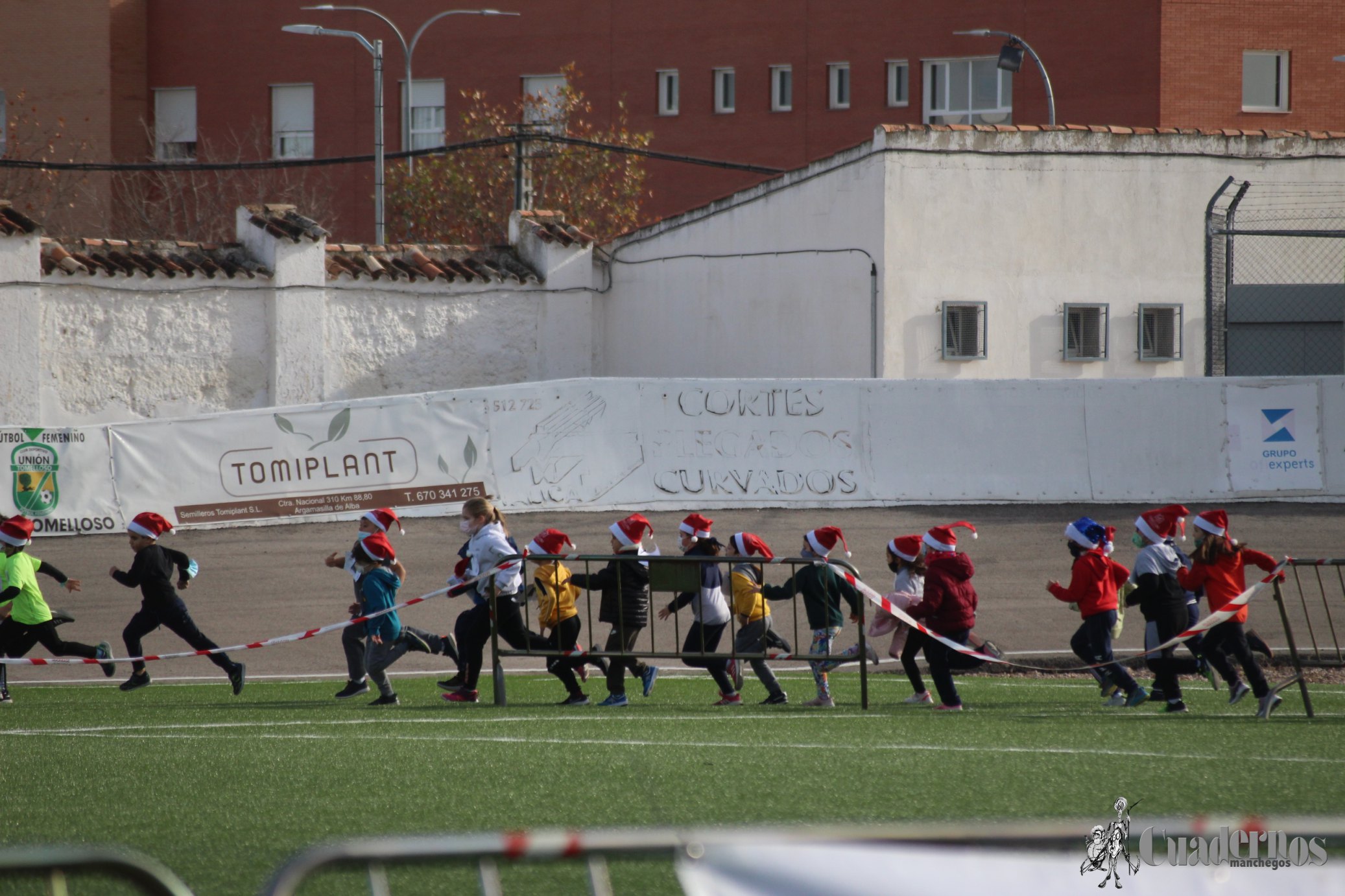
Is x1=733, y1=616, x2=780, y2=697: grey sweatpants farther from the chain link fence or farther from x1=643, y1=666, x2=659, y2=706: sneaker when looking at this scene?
the chain link fence

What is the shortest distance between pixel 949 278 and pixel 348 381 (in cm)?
921

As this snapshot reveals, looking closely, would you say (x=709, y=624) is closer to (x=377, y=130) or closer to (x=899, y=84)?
(x=377, y=130)

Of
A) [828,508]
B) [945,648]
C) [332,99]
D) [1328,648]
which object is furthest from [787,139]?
[945,648]

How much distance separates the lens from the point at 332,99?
141ft

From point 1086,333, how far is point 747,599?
12454 mm

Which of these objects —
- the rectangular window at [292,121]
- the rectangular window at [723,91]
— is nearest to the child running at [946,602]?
the rectangular window at [723,91]

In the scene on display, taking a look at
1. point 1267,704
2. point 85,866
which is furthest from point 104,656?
point 85,866

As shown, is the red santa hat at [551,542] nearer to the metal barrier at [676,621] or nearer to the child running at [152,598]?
the metal barrier at [676,621]

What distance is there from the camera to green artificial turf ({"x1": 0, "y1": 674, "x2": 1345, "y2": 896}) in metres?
6.33

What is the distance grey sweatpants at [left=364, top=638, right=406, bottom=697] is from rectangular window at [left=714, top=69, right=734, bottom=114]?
31.1 metres

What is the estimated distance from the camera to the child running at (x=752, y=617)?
36.7 ft

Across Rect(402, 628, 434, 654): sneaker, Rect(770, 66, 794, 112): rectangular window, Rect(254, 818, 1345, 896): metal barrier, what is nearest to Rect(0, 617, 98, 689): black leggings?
Rect(402, 628, 434, 654): sneaker

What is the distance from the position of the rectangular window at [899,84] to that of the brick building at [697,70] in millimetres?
54

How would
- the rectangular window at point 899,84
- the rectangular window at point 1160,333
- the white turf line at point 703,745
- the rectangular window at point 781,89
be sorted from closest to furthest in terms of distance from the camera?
the white turf line at point 703,745 < the rectangular window at point 1160,333 < the rectangular window at point 899,84 < the rectangular window at point 781,89
